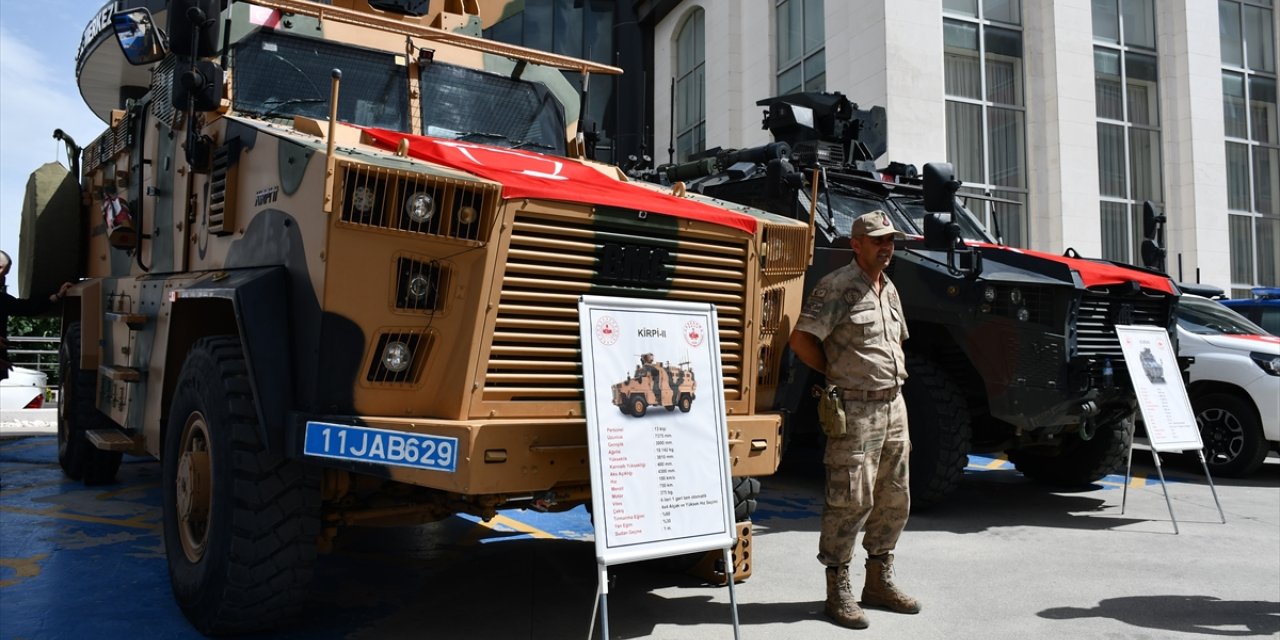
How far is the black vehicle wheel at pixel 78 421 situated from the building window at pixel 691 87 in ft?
50.6

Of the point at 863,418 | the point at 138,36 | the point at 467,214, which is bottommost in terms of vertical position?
the point at 863,418

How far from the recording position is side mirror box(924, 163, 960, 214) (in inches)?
241

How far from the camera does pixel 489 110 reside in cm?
525

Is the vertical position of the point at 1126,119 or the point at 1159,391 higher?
the point at 1126,119

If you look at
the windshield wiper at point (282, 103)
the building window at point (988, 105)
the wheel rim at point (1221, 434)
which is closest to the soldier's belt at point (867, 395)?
the windshield wiper at point (282, 103)

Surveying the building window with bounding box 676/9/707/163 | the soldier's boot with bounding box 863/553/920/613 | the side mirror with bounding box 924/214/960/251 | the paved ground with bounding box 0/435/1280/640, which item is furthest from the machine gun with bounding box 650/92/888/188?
the building window with bounding box 676/9/707/163

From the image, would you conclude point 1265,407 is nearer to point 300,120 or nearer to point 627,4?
point 300,120

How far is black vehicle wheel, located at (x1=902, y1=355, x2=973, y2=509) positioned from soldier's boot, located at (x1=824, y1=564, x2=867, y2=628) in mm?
2355

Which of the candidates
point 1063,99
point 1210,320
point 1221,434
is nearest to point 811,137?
point 1210,320

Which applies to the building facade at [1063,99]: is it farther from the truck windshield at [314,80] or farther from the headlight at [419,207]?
the headlight at [419,207]

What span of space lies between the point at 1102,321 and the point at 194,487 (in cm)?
562

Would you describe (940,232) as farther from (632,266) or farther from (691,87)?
(691,87)

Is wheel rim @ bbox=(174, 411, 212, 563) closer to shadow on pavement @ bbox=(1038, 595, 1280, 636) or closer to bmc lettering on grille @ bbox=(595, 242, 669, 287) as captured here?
bmc lettering on grille @ bbox=(595, 242, 669, 287)

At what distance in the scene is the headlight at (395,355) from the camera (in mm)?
3342
